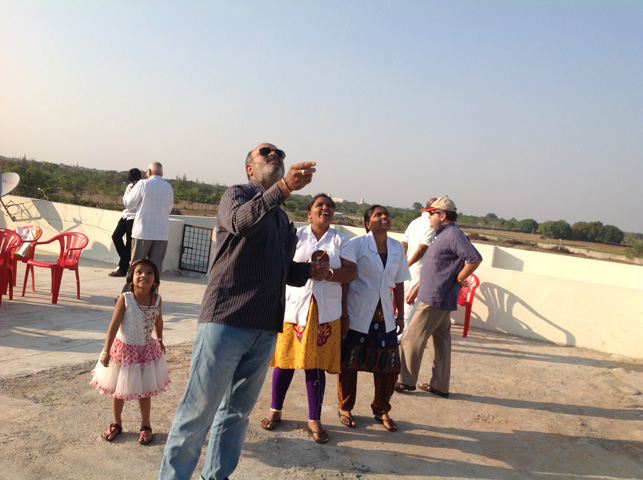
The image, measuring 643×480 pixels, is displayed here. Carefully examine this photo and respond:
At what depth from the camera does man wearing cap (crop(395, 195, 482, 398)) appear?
4754 mm

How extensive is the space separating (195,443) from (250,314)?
2.09 ft

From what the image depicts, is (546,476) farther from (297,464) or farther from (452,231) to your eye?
(452,231)

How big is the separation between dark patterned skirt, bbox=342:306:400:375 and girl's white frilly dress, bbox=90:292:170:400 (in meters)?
1.35

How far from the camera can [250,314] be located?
2436 mm

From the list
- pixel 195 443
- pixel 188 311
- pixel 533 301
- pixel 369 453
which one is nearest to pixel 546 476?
pixel 369 453

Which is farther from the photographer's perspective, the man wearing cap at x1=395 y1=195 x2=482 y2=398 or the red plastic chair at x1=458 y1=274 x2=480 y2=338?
the red plastic chair at x1=458 y1=274 x2=480 y2=338

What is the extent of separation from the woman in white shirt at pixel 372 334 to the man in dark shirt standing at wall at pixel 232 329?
1.49m

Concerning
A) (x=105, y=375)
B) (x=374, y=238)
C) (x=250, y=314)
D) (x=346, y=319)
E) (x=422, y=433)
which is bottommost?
(x=422, y=433)

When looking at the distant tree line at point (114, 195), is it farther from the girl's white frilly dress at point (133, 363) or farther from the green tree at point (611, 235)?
the girl's white frilly dress at point (133, 363)

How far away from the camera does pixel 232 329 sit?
7.97ft

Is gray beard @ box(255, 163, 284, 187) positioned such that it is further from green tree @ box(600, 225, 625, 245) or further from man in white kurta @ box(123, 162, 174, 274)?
green tree @ box(600, 225, 625, 245)

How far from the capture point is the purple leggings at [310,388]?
3775 mm

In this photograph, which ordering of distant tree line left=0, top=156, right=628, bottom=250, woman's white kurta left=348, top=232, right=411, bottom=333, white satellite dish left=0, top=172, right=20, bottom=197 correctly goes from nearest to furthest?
woman's white kurta left=348, top=232, right=411, bottom=333 → white satellite dish left=0, top=172, right=20, bottom=197 → distant tree line left=0, top=156, right=628, bottom=250

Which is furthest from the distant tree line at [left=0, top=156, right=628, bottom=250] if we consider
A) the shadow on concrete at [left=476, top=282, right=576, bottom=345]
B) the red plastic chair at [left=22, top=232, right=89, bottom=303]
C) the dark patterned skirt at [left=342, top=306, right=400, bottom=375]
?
the red plastic chair at [left=22, top=232, right=89, bottom=303]
